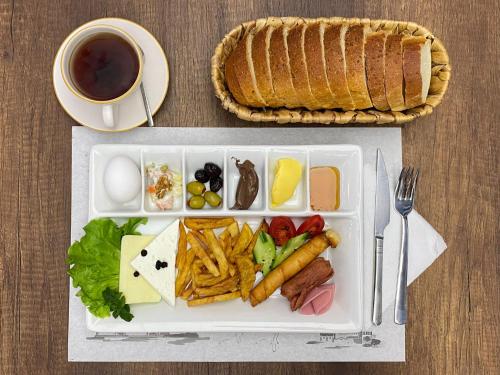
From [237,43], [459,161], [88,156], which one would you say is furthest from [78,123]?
[459,161]

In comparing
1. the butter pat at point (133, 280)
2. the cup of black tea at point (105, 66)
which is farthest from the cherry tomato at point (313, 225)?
the cup of black tea at point (105, 66)

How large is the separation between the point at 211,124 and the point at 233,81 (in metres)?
0.17

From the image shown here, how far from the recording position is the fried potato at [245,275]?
52.8 inches

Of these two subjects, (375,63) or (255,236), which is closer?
(375,63)

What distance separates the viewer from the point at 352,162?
1.34 metres

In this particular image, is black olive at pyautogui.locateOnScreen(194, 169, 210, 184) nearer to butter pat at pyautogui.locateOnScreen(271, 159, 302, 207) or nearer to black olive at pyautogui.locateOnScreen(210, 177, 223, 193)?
black olive at pyautogui.locateOnScreen(210, 177, 223, 193)

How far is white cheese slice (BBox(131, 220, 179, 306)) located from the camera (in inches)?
52.4

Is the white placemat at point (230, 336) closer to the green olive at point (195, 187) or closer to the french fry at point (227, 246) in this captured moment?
the green olive at point (195, 187)

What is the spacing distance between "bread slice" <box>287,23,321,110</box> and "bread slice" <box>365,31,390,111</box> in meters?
0.16

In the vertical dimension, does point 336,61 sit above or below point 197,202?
above

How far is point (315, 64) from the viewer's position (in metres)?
1.25

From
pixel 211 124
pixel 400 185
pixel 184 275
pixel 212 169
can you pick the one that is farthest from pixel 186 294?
pixel 400 185

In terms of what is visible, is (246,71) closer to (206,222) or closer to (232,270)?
(206,222)

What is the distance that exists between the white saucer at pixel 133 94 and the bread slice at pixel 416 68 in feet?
2.24
